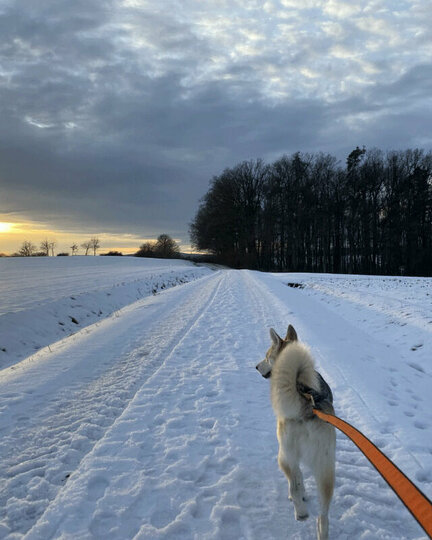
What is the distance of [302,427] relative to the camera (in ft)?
8.27

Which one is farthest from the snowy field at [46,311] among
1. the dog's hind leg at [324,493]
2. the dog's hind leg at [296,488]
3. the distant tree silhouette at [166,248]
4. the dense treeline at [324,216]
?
the distant tree silhouette at [166,248]

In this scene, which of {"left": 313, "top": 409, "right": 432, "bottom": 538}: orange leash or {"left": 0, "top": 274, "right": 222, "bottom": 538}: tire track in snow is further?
{"left": 0, "top": 274, "right": 222, "bottom": 538}: tire track in snow

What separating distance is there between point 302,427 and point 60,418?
3.80 metres

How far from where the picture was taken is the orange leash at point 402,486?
155cm

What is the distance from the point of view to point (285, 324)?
32.4 feet

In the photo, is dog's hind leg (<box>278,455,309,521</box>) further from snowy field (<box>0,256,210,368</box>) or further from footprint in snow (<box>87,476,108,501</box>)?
snowy field (<box>0,256,210,368</box>)

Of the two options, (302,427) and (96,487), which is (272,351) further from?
(96,487)

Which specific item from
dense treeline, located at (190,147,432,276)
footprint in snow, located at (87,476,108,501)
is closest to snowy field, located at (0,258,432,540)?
footprint in snow, located at (87,476,108,501)

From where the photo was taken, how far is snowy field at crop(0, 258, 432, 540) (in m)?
2.72

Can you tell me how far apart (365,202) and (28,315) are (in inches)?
2032

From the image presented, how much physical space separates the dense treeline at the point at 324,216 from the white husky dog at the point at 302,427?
171 feet

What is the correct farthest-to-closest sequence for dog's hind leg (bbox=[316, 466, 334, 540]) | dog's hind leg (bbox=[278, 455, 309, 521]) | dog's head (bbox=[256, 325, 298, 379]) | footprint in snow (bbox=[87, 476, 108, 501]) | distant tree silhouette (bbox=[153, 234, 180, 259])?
distant tree silhouette (bbox=[153, 234, 180, 259]) → dog's head (bbox=[256, 325, 298, 379]) → footprint in snow (bbox=[87, 476, 108, 501]) → dog's hind leg (bbox=[278, 455, 309, 521]) → dog's hind leg (bbox=[316, 466, 334, 540])

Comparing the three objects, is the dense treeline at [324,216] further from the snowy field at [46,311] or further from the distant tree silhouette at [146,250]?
the snowy field at [46,311]

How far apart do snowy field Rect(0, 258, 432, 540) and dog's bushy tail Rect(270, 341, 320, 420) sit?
1007mm
